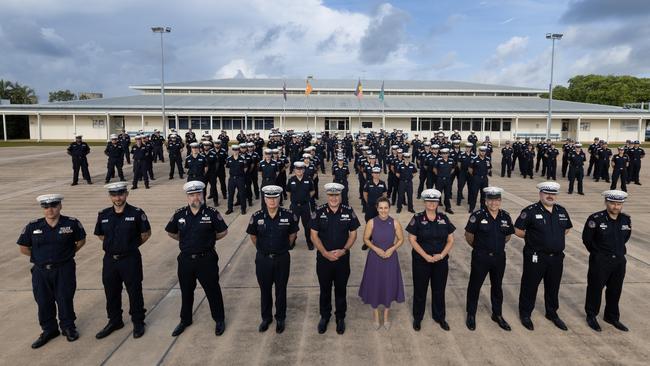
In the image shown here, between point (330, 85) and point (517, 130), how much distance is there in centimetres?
2405

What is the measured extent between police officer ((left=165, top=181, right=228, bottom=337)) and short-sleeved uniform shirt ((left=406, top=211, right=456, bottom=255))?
2307mm

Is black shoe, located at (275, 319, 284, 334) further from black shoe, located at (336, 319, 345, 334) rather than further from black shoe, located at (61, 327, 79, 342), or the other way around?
black shoe, located at (61, 327, 79, 342)

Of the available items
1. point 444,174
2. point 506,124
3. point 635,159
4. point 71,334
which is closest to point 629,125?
point 506,124

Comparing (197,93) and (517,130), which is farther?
(197,93)

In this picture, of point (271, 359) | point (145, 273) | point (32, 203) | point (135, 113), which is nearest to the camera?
point (271, 359)

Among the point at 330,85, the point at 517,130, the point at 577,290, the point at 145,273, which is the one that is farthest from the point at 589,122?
the point at 145,273

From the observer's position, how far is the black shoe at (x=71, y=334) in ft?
15.6

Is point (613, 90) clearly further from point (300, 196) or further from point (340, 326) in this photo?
point (340, 326)

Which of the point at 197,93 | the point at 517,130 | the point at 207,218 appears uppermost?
the point at 197,93

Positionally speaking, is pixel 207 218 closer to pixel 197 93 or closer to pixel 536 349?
pixel 536 349

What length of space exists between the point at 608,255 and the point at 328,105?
129ft

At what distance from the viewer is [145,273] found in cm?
688

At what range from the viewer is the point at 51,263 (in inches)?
180

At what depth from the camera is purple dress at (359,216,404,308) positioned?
492 centimetres
